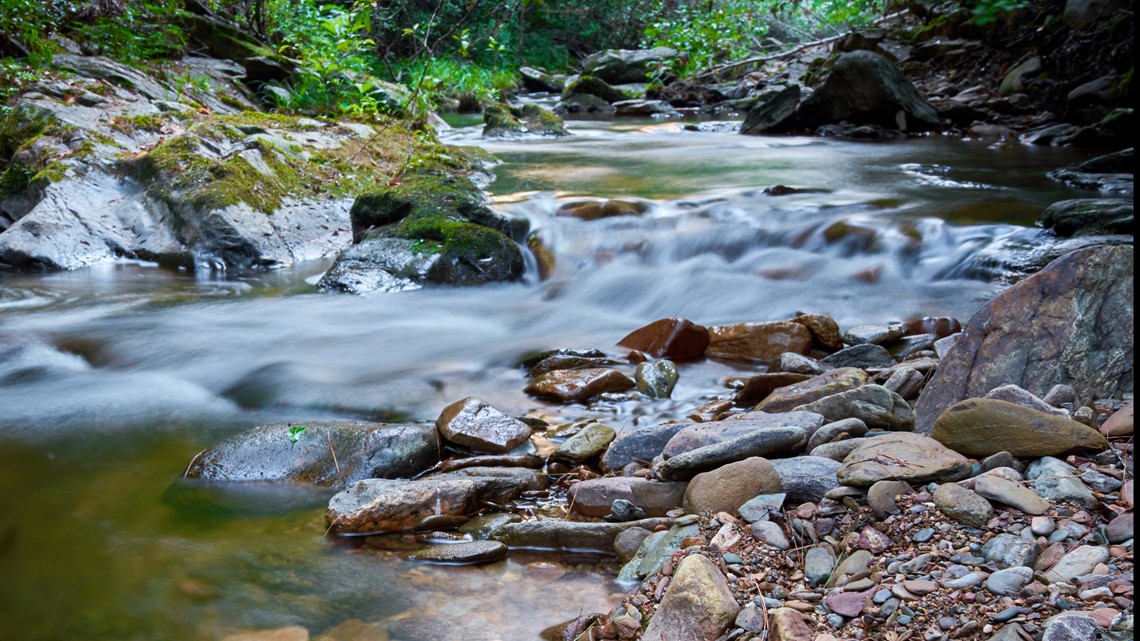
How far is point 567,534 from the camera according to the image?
3131 millimetres

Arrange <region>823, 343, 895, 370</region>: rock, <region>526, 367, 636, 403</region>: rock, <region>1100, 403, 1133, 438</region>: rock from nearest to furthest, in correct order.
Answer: <region>1100, 403, 1133, 438</region>: rock → <region>526, 367, 636, 403</region>: rock → <region>823, 343, 895, 370</region>: rock

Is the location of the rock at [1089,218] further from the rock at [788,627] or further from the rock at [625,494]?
the rock at [788,627]

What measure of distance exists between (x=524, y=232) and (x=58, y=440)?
15.4ft

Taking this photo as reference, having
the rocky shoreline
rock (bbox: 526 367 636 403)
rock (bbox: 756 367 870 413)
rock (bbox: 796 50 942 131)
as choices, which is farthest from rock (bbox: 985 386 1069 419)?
rock (bbox: 796 50 942 131)

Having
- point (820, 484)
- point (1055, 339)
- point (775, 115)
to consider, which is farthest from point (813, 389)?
point (775, 115)

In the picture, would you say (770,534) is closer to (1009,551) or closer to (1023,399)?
(1009,551)

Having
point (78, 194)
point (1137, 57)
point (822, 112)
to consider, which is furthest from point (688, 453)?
point (822, 112)

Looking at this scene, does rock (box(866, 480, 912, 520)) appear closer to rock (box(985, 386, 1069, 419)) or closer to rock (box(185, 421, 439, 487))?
rock (box(985, 386, 1069, 419))

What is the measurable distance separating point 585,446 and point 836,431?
1.19 m

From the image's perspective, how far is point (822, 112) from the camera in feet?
48.0

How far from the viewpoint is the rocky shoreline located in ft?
6.95

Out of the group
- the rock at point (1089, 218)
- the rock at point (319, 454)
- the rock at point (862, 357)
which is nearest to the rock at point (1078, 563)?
the rock at point (319, 454)

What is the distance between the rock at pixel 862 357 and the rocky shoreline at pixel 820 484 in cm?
3

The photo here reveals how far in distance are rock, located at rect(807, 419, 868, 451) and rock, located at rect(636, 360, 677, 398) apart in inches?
62.6
